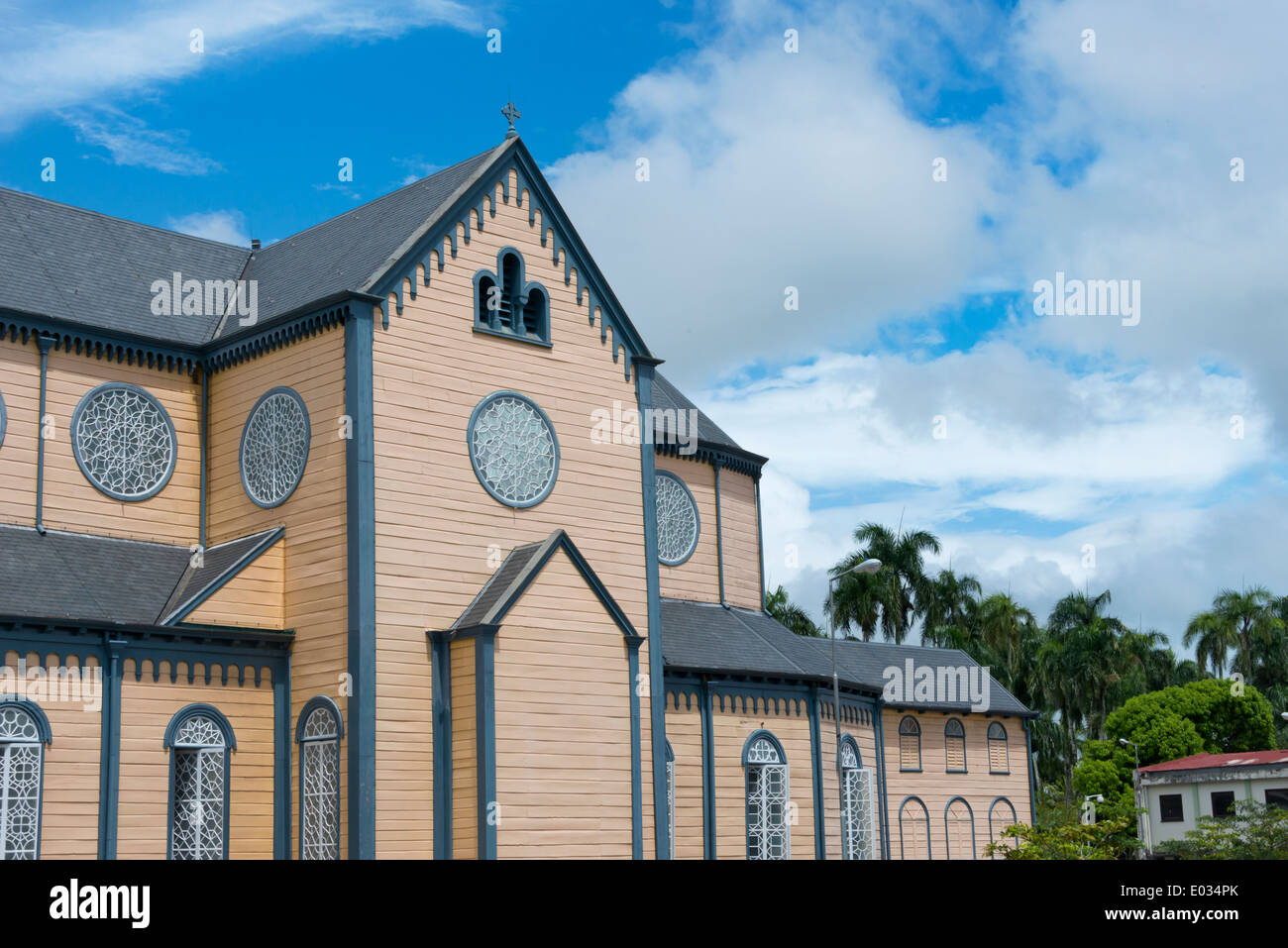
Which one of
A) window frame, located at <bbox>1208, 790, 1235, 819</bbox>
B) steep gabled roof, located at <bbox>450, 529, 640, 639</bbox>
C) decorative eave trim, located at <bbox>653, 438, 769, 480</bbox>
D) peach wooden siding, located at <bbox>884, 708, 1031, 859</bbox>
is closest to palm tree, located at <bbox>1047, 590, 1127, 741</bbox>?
window frame, located at <bbox>1208, 790, 1235, 819</bbox>

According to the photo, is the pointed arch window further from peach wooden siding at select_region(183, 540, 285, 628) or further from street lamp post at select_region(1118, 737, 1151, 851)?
street lamp post at select_region(1118, 737, 1151, 851)

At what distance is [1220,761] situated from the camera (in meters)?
63.9

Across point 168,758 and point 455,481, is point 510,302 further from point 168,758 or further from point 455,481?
point 168,758

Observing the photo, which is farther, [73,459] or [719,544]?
[719,544]

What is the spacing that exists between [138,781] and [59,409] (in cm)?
772

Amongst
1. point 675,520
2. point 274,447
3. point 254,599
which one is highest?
point 675,520

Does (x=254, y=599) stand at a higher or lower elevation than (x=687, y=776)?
higher

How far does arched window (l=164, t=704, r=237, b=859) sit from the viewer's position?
24.6 metres

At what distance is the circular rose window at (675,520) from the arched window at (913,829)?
12029 mm

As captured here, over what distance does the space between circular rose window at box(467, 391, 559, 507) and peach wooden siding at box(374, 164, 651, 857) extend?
0.21m

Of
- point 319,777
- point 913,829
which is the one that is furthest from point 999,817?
point 319,777

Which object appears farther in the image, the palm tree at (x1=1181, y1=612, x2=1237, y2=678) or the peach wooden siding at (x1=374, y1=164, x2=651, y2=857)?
the palm tree at (x1=1181, y1=612, x2=1237, y2=678)

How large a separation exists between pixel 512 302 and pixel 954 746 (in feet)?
82.1
